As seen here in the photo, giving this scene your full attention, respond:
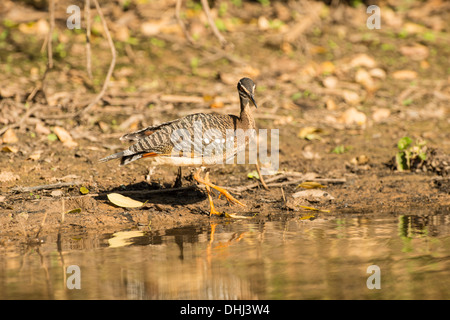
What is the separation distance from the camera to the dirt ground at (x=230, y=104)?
19.7 ft

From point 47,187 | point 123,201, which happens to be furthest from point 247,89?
point 47,187

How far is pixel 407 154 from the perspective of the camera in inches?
272

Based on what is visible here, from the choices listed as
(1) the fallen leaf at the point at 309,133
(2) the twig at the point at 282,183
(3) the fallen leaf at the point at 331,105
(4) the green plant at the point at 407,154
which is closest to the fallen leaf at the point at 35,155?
(2) the twig at the point at 282,183

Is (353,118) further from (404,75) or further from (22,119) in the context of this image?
(22,119)

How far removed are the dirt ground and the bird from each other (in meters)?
0.45

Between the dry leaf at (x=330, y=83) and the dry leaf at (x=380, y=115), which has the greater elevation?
the dry leaf at (x=330, y=83)

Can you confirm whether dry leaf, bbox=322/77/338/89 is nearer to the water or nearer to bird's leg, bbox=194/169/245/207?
bird's leg, bbox=194/169/245/207

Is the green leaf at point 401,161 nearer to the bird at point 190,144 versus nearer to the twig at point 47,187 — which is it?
the bird at point 190,144

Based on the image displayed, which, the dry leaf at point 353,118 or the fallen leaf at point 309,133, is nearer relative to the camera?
the fallen leaf at point 309,133

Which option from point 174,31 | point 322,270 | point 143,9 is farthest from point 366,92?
point 322,270

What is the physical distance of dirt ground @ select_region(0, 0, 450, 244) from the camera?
602cm

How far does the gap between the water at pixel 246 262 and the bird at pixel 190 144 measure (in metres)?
0.69

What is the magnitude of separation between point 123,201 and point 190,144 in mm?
848

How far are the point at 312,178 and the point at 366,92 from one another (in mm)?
3381
